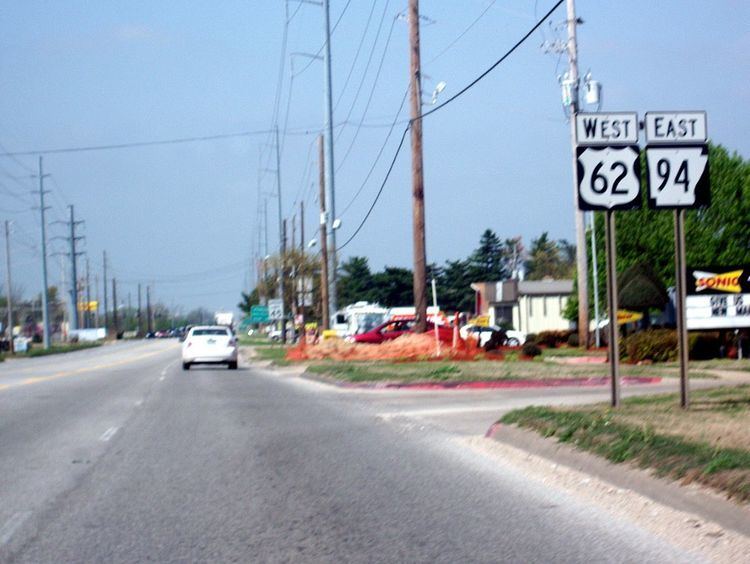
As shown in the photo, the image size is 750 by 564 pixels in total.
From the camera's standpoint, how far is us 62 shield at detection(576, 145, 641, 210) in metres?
14.6

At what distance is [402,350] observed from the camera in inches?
1518

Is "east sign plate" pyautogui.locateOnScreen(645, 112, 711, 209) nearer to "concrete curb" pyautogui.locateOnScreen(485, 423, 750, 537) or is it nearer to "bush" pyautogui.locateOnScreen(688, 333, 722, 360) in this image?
"concrete curb" pyautogui.locateOnScreen(485, 423, 750, 537)

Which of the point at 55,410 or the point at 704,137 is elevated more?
the point at 704,137

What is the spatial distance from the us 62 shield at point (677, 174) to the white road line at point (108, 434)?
824cm

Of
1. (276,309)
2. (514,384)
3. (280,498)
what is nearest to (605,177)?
(280,498)

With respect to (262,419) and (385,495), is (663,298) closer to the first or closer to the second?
(262,419)

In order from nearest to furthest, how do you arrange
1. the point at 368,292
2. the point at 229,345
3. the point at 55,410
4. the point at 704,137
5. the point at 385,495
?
the point at 385,495 → the point at 704,137 → the point at 55,410 → the point at 229,345 → the point at 368,292

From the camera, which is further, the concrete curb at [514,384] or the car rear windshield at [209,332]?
the car rear windshield at [209,332]

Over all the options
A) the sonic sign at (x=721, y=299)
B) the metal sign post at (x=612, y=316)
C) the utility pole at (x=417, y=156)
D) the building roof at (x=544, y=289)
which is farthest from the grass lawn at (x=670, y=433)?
the building roof at (x=544, y=289)

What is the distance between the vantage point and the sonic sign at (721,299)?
33.4 m

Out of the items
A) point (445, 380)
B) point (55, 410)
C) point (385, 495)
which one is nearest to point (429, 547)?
point (385, 495)

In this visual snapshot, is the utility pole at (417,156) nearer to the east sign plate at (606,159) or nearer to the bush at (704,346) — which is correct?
the bush at (704,346)

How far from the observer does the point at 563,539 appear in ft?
28.1

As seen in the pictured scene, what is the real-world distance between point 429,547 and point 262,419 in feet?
34.5
